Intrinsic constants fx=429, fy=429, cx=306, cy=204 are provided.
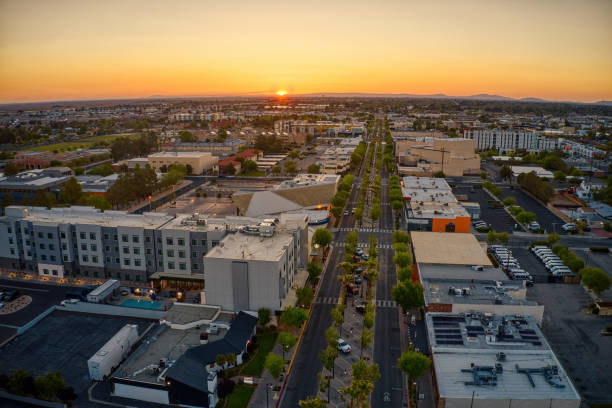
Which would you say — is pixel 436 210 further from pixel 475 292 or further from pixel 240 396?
pixel 240 396

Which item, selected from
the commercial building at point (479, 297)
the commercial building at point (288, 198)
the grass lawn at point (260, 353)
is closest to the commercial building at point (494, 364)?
the commercial building at point (479, 297)

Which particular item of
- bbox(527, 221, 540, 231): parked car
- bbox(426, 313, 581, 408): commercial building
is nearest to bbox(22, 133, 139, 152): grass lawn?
bbox(527, 221, 540, 231): parked car

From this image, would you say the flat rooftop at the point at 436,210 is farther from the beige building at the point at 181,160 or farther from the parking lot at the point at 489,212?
the beige building at the point at 181,160

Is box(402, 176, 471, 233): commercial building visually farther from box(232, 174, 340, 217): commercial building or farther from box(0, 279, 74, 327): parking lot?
box(0, 279, 74, 327): parking lot

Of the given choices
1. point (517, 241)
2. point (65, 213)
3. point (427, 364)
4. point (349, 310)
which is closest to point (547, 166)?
point (517, 241)

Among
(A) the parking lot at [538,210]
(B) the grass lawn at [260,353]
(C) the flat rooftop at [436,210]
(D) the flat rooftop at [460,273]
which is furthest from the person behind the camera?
(A) the parking lot at [538,210]

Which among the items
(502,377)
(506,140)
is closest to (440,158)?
(506,140)
